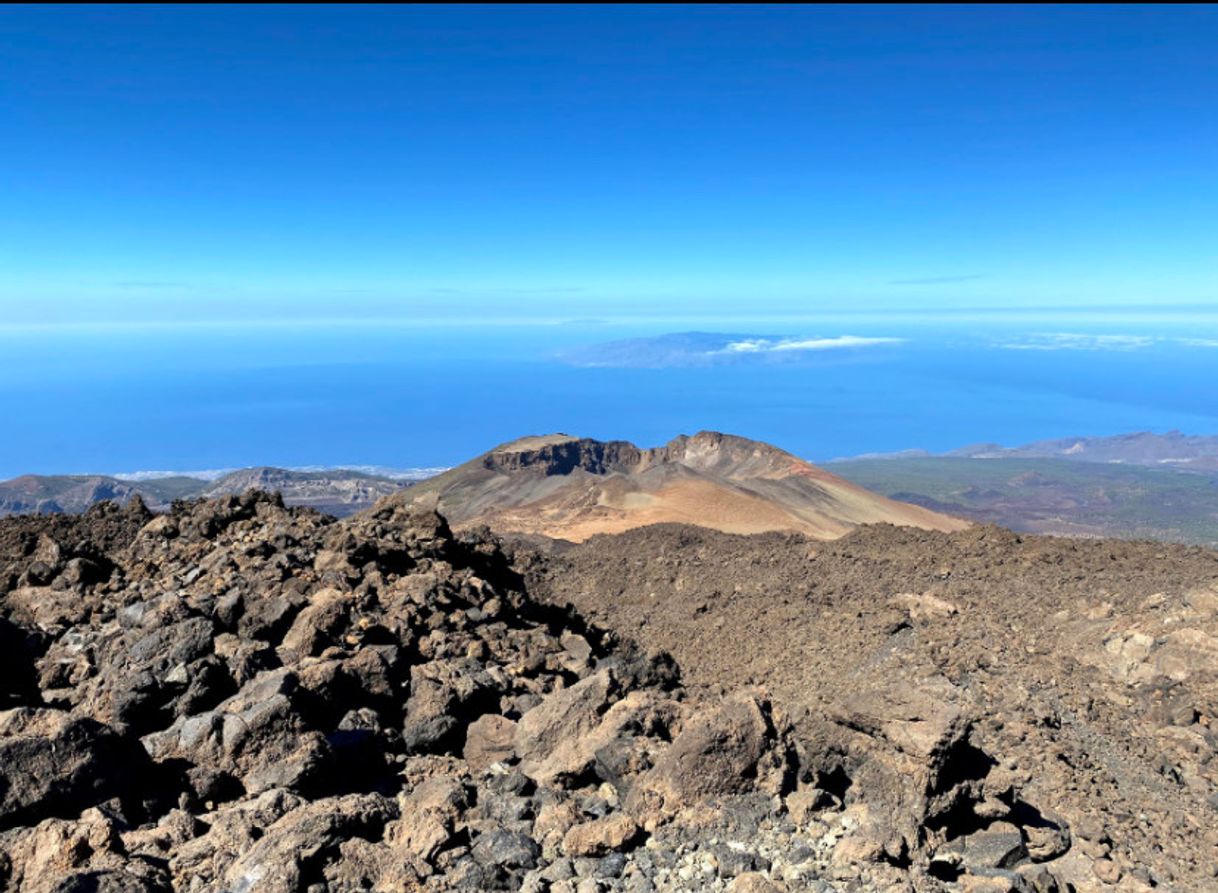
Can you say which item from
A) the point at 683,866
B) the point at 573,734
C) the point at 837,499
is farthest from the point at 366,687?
the point at 837,499

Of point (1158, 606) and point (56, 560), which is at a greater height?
point (56, 560)

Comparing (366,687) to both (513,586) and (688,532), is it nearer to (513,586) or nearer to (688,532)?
(513,586)

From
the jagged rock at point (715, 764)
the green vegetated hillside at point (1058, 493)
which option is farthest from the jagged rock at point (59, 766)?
the green vegetated hillside at point (1058, 493)

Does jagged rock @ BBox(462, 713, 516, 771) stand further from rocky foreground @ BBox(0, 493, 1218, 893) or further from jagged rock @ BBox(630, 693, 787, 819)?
jagged rock @ BBox(630, 693, 787, 819)

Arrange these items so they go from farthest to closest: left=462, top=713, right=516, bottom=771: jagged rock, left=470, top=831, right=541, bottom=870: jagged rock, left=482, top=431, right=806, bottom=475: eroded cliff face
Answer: left=482, top=431, right=806, bottom=475: eroded cliff face → left=462, top=713, right=516, bottom=771: jagged rock → left=470, top=831, right=541, bottom=870: jagged rock

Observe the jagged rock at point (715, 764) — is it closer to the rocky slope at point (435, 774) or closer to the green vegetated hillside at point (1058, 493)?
the rocky slope at point (435, 774)

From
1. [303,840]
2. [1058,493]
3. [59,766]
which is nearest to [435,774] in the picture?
[303,840]

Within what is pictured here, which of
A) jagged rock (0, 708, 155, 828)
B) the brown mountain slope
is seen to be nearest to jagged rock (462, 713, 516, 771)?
jagged rock (0, 708, 155, 828)
